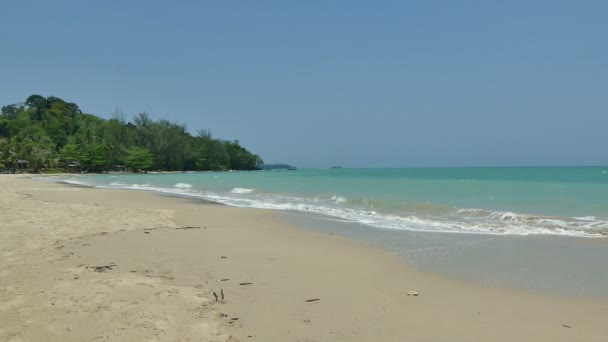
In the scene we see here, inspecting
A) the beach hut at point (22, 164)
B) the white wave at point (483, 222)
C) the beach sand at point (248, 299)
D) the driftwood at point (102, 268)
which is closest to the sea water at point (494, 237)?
the white wave at point (483, 222)

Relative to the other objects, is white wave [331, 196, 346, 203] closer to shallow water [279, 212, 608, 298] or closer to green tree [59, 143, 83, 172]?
shallow water [279, 212, 608, 298]

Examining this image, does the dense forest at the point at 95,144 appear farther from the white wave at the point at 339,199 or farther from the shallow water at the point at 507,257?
the shallow water at the point at 507,257

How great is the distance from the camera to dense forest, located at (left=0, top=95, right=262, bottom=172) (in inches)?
2837

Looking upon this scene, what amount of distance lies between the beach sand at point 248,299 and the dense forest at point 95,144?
74.8 meters

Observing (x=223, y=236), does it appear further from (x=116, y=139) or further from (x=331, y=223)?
(x=116, y=139)

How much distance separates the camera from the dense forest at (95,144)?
72062 mm

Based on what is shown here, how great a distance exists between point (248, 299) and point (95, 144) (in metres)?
88.2

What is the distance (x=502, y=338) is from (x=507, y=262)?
11.6 feet

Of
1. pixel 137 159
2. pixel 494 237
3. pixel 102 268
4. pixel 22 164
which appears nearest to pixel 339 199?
pixel 494 237

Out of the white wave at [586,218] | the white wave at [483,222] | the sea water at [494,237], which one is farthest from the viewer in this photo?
the white wave at [586,218]

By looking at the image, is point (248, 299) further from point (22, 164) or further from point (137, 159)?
point (137, 159)

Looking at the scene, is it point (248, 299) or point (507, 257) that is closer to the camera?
point (248, 299)

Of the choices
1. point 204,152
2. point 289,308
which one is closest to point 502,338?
point 289,308

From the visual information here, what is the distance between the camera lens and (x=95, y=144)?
81.9m
